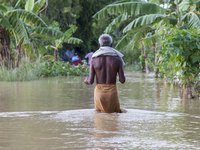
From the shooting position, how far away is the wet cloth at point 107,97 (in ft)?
21.9

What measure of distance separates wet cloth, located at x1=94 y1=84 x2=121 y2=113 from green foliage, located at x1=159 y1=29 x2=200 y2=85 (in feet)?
10.5

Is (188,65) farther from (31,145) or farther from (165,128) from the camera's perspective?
(31,145)

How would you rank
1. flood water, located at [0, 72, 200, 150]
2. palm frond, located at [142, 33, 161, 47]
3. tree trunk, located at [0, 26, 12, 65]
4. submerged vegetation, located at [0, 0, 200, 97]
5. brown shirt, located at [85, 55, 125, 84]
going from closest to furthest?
flood water, located at [0, 72, 200, 150], brown shirt, located at [85, 55, 125, 84], submerged vegetation, located at [0, 0, 200, 97], palm frond, located at [142, 33, 161, 47], tree trunk, located at [0, 26, 12, 65]

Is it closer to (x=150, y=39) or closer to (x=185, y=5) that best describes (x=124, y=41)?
(x=150, y=39)

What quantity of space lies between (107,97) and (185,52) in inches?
151

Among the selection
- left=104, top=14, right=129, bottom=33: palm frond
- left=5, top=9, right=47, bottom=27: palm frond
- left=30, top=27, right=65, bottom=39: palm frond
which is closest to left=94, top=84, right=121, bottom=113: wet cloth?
left=104, top=14, right=129, bottom=33: palm frond

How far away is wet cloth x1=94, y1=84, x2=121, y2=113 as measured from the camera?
6.68 metres

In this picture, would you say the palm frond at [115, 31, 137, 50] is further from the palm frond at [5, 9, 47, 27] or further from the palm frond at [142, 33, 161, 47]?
the palm frond at [5, 9, 47, 27]

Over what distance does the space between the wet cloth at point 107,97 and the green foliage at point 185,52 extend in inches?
126

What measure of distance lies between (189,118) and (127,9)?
7.87 metres

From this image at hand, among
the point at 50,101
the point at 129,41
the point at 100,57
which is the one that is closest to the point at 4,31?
the point at 129,41

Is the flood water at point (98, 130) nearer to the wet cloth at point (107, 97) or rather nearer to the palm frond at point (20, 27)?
the wet cloth at point (107, 97)

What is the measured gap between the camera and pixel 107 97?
21.9ft

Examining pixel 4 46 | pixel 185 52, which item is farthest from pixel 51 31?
pixel 185 52
